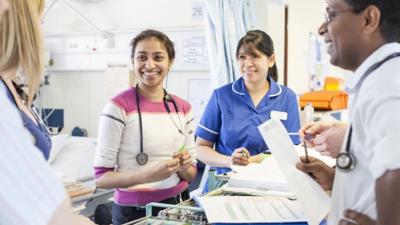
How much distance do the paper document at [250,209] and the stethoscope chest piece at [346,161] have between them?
25 cm

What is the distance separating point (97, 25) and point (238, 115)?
2.07 m

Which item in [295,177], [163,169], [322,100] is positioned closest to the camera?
[295,177]

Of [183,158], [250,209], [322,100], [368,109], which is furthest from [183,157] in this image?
[322,100]

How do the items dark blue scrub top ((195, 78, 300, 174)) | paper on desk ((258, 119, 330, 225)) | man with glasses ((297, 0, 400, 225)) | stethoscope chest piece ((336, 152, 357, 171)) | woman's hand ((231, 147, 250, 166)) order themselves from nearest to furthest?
man with glasses ((297, 0, 400, 225)) → stethoscope chest piece ((336, 152, 357, 171)) → paper on desk ((258, 119, 330, 225)) → woman's hand ((231, 147, 250, 166)) → dark blue scrub top ((195, 78, 300, 174))

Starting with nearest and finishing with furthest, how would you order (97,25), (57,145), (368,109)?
(368,109)
(57,145)
(97,25)

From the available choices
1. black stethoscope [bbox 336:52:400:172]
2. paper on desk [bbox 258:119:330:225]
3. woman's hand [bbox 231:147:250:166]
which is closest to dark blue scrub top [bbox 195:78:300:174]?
woman's hand [bbox 231:147:250:166]

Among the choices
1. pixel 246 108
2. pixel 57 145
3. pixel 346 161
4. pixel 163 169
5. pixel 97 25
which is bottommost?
pixel 57 145

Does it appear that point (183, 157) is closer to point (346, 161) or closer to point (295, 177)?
point (295, 177)

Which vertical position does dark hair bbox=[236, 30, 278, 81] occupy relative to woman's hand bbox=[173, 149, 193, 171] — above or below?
above

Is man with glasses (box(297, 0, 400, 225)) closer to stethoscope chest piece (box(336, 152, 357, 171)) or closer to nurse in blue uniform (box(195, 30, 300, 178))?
stethoscope chest piece (box(336, 152, 357, 171))

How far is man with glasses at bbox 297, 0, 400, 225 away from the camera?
70 cm

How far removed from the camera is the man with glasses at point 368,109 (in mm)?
703

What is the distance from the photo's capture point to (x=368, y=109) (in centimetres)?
74

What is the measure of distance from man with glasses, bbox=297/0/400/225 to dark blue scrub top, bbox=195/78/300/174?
103 cm
